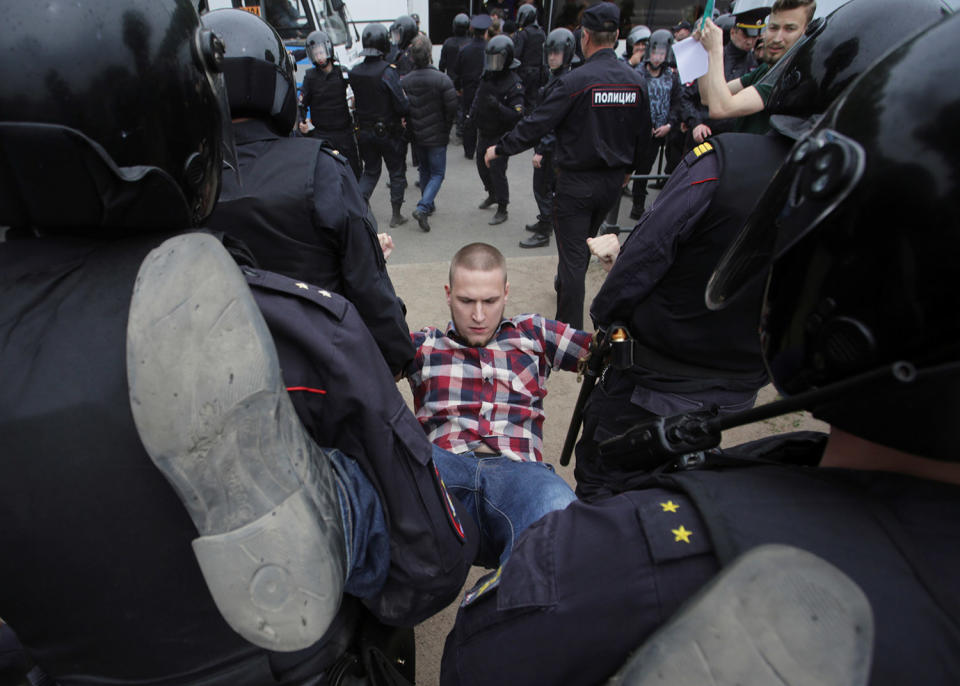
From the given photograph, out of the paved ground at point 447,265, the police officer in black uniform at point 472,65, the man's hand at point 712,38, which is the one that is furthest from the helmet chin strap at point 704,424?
the police officer in black uniform at point 472,65

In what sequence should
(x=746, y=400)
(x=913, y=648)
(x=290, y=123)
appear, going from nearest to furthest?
(x=913, y=648) → (x=746, y=400) → (x=290, y=123)

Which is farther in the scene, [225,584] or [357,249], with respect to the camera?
[357,249]

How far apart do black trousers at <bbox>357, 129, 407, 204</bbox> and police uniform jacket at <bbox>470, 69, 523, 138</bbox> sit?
3.29 ft

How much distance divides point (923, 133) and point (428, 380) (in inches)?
64.1

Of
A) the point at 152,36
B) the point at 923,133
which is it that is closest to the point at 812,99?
the point at 923,133

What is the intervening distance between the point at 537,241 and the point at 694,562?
16.6ft

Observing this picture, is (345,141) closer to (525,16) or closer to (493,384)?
(525,16)

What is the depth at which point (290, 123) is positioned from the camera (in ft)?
6.86

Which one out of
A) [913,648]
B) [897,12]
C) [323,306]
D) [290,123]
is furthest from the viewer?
[290,123]

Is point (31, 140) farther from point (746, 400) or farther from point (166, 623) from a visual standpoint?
point (746, 400)

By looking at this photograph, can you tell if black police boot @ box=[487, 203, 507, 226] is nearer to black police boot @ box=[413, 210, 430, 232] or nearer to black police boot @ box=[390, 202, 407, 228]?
black police boot @ box=[413, 210, 430, 232]

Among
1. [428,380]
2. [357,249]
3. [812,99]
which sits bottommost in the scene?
[428,380]

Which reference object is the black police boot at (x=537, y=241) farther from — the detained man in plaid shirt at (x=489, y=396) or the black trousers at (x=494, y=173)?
the detained man in plaid shirt at (x=489, y=396)

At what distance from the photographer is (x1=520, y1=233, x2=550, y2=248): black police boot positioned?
5.47 meters
